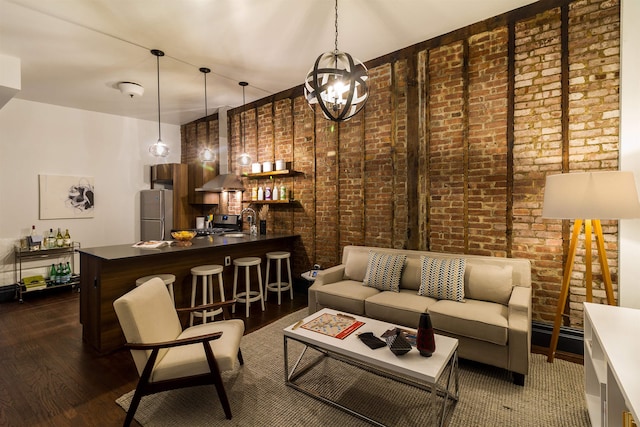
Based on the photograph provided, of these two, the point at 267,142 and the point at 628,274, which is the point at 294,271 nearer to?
the point at 267,142

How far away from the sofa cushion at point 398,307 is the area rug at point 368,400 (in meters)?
0.55

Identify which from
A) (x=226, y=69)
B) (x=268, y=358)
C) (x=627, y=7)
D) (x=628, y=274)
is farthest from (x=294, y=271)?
(x=627, y=7)

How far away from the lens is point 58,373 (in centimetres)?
264

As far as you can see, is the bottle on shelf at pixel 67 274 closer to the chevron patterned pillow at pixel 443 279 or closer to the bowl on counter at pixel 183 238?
the bowl on counter at pixel 183 238

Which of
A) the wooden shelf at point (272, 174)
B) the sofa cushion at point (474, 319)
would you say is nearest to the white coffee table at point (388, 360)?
the sofa cushion at point (474, 319)

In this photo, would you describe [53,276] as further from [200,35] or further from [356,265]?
[356,265]

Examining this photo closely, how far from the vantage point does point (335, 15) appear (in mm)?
3061

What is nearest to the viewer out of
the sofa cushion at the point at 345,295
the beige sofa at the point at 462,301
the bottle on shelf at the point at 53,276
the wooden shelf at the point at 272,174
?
the beige sofa at the point at 462,301

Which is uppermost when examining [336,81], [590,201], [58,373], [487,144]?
[336,81]

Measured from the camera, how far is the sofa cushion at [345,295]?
124 inches

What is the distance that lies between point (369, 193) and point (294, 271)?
72.6 inches

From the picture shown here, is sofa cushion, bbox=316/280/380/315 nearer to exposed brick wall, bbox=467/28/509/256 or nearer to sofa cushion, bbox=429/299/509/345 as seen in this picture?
sofa cushion, bbox=429/299/509/345

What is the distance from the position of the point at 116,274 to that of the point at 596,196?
4226 millimetres

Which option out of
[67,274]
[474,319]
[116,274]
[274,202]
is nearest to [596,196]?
[474,319]
